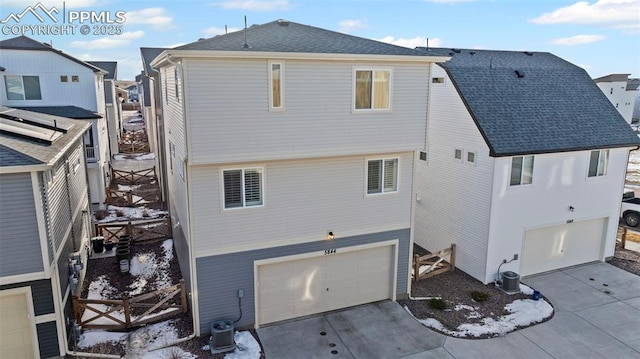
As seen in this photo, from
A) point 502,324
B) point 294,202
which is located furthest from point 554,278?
point 294,202

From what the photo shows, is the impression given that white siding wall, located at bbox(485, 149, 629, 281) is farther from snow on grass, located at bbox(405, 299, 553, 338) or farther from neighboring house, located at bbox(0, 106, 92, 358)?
neighboring house, located at bbox(0, 106, 92, 358)

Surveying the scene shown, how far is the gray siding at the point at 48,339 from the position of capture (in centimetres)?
1041

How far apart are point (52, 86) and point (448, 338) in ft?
76.1

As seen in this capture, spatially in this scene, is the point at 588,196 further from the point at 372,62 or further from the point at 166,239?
the point at 166,239

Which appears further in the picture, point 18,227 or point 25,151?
point 25,151

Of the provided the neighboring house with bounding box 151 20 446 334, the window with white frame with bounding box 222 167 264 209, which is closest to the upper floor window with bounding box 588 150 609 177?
the neighboring house with bounding box 151 20 446 334

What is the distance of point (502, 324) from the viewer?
1312 centimetres

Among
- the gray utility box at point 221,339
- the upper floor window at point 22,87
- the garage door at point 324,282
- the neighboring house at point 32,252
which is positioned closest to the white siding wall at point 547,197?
the garage door at point 324,282

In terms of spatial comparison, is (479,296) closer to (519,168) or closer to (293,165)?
(519,168)

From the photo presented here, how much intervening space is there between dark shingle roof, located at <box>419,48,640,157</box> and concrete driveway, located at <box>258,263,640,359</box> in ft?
18.5

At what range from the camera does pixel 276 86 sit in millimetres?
11094

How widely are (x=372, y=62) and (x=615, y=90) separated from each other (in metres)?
61.3

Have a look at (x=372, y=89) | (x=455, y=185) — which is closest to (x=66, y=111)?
(x=372, y=89)

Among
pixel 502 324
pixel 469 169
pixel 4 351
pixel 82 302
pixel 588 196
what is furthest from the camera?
pixel 588 196
